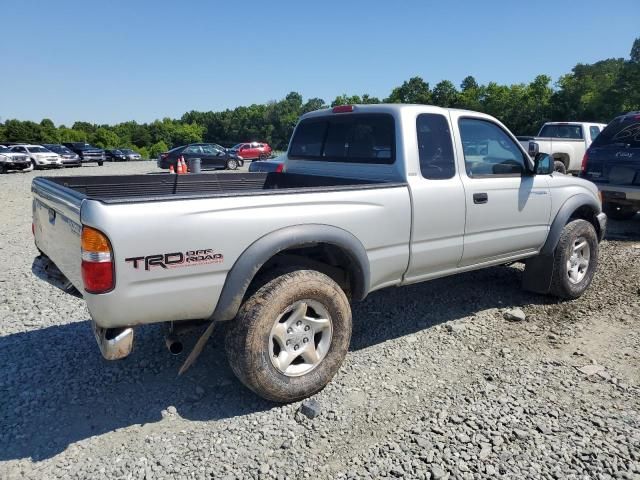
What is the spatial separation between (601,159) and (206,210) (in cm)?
757

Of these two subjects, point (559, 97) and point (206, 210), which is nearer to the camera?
point (206, 210)

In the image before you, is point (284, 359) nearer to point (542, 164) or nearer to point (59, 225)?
point (59, 225)

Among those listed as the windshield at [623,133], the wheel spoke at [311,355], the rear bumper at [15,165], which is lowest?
the wheel spoke at [311,355]

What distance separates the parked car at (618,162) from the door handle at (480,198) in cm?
487

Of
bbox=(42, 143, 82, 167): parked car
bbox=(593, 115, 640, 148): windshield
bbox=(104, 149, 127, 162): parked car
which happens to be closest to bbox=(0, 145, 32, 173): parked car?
bbox=(42, 143, 82, 167): parked car

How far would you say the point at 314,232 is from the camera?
2988 mm

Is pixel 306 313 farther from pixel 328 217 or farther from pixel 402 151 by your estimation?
pixel 402 151

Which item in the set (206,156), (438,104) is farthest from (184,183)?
(438,104)

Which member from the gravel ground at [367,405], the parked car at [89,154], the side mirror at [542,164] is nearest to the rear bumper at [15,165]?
the parked car at [89,154]

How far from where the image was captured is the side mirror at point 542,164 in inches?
171

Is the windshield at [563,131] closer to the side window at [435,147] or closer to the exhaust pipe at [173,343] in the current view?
the side window at [435,147]

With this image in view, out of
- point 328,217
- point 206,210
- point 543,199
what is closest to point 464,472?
point 328,217

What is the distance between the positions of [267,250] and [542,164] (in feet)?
9.55

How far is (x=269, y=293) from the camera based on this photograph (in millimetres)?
2887
